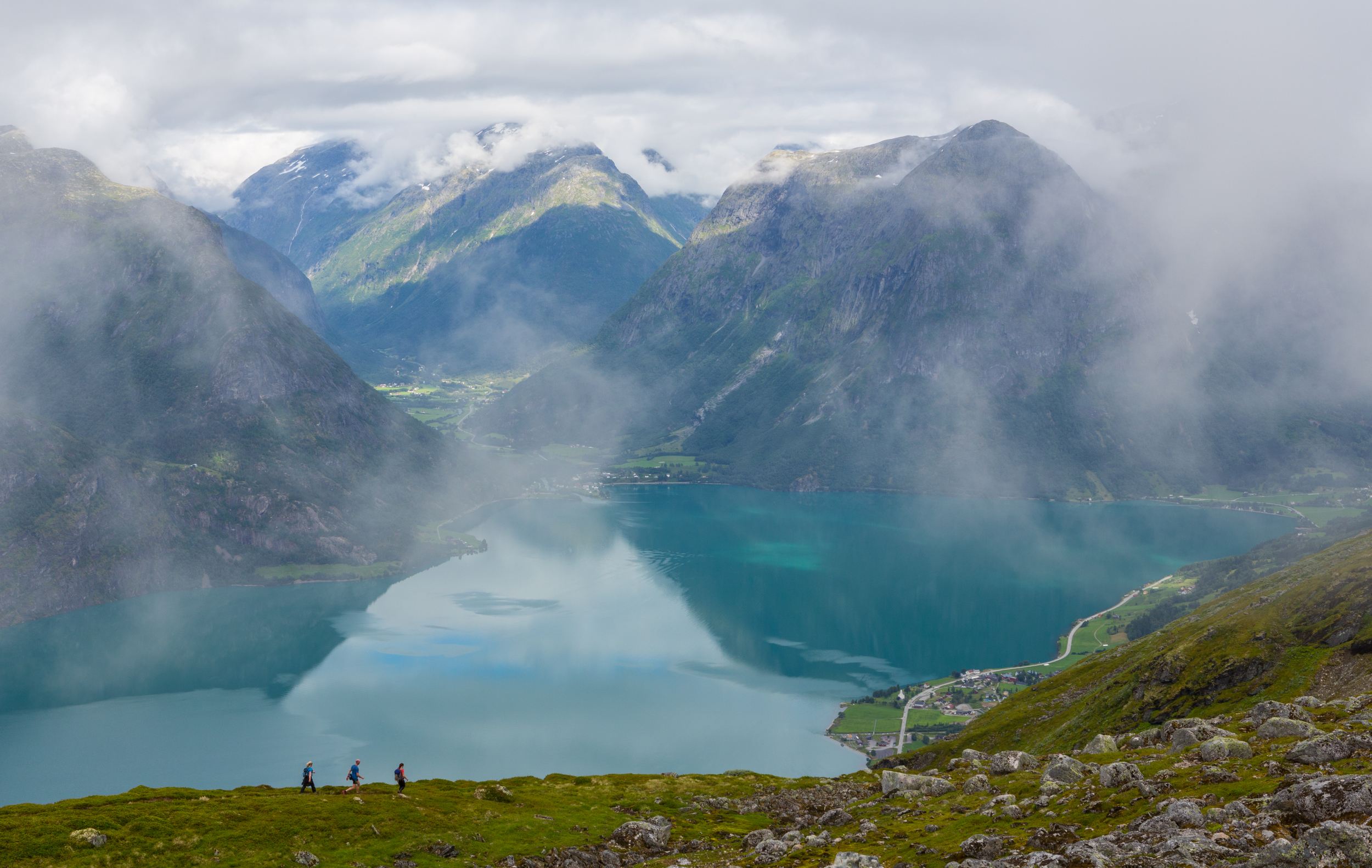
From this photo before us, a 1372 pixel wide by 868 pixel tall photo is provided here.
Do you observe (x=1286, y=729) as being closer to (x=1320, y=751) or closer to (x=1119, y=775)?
(x=1320, y=751)

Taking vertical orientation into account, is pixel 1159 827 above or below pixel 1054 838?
above

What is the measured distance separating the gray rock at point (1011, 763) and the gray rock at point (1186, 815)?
1145 inches

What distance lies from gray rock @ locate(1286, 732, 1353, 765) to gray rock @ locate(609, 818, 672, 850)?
41.7 meters

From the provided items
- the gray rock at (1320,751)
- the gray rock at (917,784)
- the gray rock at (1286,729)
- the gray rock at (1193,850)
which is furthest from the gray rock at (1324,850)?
the gray rock at (917,784)

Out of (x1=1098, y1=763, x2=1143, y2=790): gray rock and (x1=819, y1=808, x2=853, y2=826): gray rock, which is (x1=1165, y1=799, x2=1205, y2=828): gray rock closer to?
(x1=1098, y1=763, x2=1143, y2=790): gray rock

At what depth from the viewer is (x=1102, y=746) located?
79.9 m

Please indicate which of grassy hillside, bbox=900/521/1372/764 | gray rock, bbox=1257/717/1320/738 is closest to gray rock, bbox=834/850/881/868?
gray rock, bbox=1257/717/1320/738

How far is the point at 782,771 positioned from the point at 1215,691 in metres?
83.2

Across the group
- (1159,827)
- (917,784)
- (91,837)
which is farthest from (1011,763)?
(91,837)

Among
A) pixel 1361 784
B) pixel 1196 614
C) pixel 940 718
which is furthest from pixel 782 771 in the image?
pixel 1361 784

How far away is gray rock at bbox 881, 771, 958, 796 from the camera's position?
242 ft

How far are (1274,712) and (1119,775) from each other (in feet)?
77.6

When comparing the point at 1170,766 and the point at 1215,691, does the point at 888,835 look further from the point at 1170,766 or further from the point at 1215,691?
the point at 1215,691

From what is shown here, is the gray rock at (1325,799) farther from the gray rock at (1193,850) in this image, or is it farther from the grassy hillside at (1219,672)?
the grassy hillside at (1219,672)
